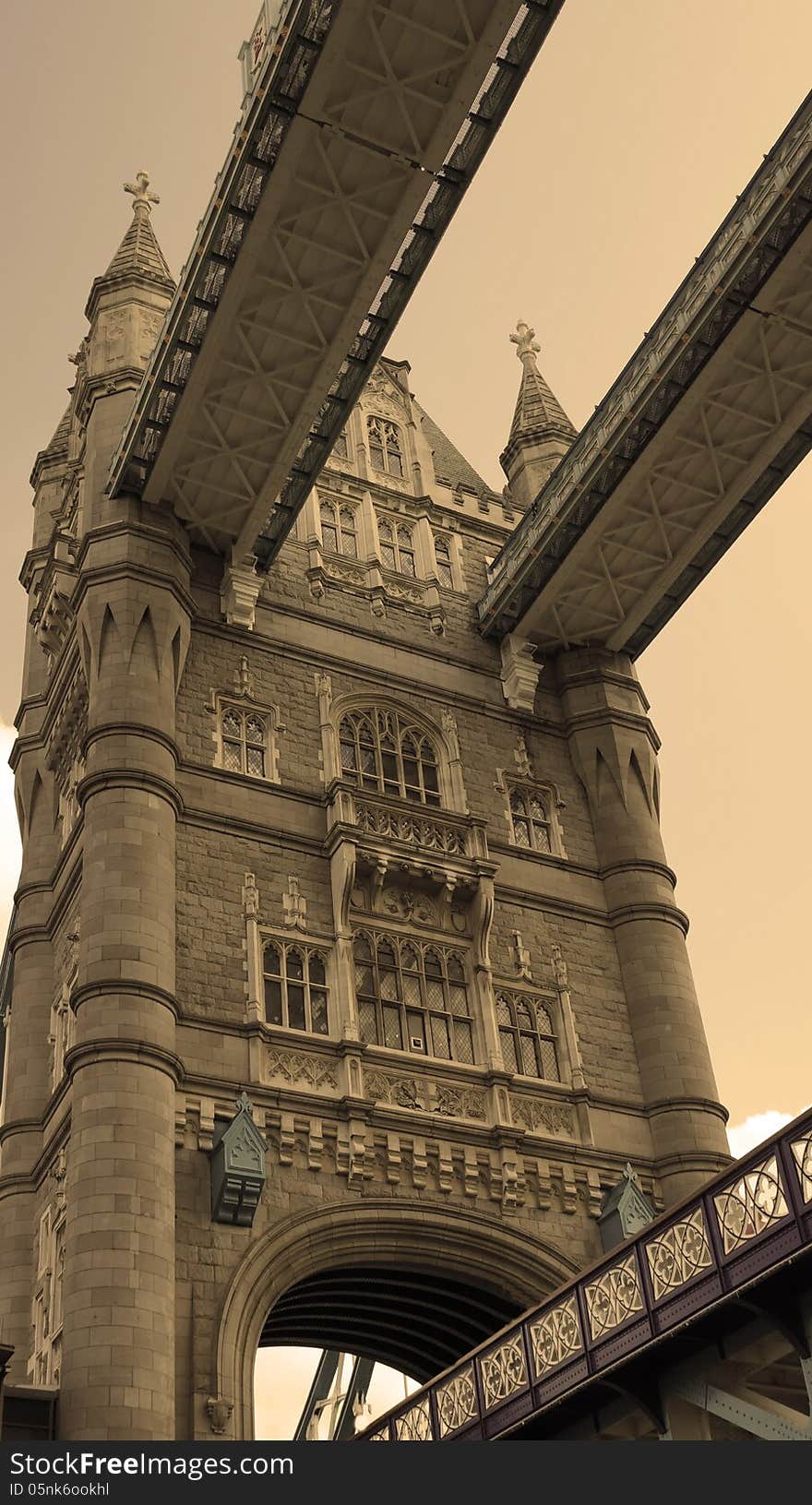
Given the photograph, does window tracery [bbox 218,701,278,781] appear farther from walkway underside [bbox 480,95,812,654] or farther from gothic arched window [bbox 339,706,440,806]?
walkway underside [bbox 480,95,812,654]

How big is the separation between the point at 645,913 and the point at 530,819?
3.41m

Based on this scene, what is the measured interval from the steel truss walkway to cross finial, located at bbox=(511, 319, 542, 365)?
1290 cm

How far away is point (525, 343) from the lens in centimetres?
5012

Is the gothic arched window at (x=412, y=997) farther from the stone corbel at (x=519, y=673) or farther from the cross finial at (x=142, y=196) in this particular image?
the cross finial at (x=142, y=196)

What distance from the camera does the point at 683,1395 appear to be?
2098 centimetres

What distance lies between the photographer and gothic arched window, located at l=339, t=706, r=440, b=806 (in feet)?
126

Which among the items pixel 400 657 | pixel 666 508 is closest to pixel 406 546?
pixel 400 657

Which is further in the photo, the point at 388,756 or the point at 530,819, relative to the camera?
the point at 530,819

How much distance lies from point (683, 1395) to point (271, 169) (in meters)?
22.7

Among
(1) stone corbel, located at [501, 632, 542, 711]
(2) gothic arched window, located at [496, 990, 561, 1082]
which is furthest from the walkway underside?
(2) gothic arched window, located at [496, 990, 561, 1082]

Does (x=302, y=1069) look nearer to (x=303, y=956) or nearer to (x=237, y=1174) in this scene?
(x=303, y=956)

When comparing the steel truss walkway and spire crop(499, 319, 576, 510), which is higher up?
spire crop(499, 319, 576, 510)

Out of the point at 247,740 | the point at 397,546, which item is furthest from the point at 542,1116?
the point at 397,546

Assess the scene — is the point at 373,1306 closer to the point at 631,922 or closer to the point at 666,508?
the point at 631,922
